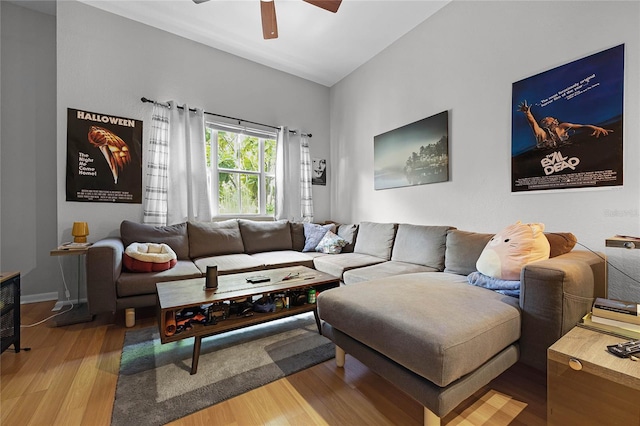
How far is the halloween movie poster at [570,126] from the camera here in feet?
5.43

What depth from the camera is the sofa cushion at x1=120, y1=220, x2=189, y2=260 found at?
8.43ft

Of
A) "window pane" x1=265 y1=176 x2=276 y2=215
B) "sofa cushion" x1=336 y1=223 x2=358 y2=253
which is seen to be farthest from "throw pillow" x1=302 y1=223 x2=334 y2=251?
"window pane" x1=265 y1=176 x2=276 y2=215

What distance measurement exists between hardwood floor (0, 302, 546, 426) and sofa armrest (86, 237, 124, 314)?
351 millimetres

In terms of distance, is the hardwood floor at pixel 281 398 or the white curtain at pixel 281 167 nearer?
the hardwood floor at pixel 281 398

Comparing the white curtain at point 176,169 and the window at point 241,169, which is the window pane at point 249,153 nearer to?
the window at point 241,169

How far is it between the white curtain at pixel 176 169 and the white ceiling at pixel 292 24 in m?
0.92

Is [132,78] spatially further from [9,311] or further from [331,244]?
[331,244]

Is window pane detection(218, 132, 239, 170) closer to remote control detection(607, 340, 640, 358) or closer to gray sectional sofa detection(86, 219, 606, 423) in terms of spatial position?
gray sectional sofa detection(86, 219, 606, 423)

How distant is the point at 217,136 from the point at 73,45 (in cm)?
154

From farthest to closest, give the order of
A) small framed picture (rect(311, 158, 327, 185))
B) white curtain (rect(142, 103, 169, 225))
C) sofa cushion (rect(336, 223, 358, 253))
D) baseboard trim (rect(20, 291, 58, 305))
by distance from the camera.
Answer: small framed picture (rect(311, 158, 327, 185)) → sofa cushion (rect(336, 223, 358, 253)) → white curtain (rect(142, 103, 169, 225)) → baseboard trim (rect(20, 291, 58, 305))

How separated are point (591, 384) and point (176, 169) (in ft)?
11.7

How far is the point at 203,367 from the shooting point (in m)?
1.56

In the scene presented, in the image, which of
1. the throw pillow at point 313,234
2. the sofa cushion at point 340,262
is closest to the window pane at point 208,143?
the throw pillow at point 313,234

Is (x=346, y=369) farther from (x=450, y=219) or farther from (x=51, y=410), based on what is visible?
(x=450, y=219)
